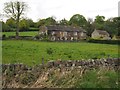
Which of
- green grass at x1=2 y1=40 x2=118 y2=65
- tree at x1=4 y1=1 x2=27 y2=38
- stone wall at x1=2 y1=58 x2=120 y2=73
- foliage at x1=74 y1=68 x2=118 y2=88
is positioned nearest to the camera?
foliage at x1=74 y1=68 x2=118 y2=88

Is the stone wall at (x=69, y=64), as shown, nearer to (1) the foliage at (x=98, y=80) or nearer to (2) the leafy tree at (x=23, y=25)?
(1) the foliage at (x=98, y=80)

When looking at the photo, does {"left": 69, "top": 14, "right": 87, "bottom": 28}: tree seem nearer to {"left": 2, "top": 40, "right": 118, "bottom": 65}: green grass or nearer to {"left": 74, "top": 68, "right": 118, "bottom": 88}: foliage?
{"left": 2, "top": 40, "right": 118, "bottom": 65}: green grass

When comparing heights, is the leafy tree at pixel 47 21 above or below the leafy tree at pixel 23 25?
above

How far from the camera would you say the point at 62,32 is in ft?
244

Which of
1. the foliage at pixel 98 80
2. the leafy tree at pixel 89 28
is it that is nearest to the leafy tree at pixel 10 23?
the leafy tree at pixel 89 28

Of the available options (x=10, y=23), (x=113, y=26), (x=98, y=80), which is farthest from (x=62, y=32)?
(x=98, y=80)

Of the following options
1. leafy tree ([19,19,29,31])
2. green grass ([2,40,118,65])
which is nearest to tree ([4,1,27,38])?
leafy tree ([19,19,29,31])

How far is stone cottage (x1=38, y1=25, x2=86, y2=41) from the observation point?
2798 inches

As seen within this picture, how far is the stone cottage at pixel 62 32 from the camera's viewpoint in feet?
233

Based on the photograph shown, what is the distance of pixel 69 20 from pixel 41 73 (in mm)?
93047

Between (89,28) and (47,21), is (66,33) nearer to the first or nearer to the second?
(89,28)

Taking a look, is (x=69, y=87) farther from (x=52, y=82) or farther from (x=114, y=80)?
(x=114, y=80)

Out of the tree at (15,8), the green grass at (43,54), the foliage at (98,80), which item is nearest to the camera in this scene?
the foliage at (98,80)

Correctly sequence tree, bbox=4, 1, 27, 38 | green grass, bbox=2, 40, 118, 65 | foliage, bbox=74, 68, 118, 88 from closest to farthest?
foliage, bbox=74, 68, 118, 88
green grass, bbox=2, 40, 118, 65
tree, bbox=4, 1, 27, 38
